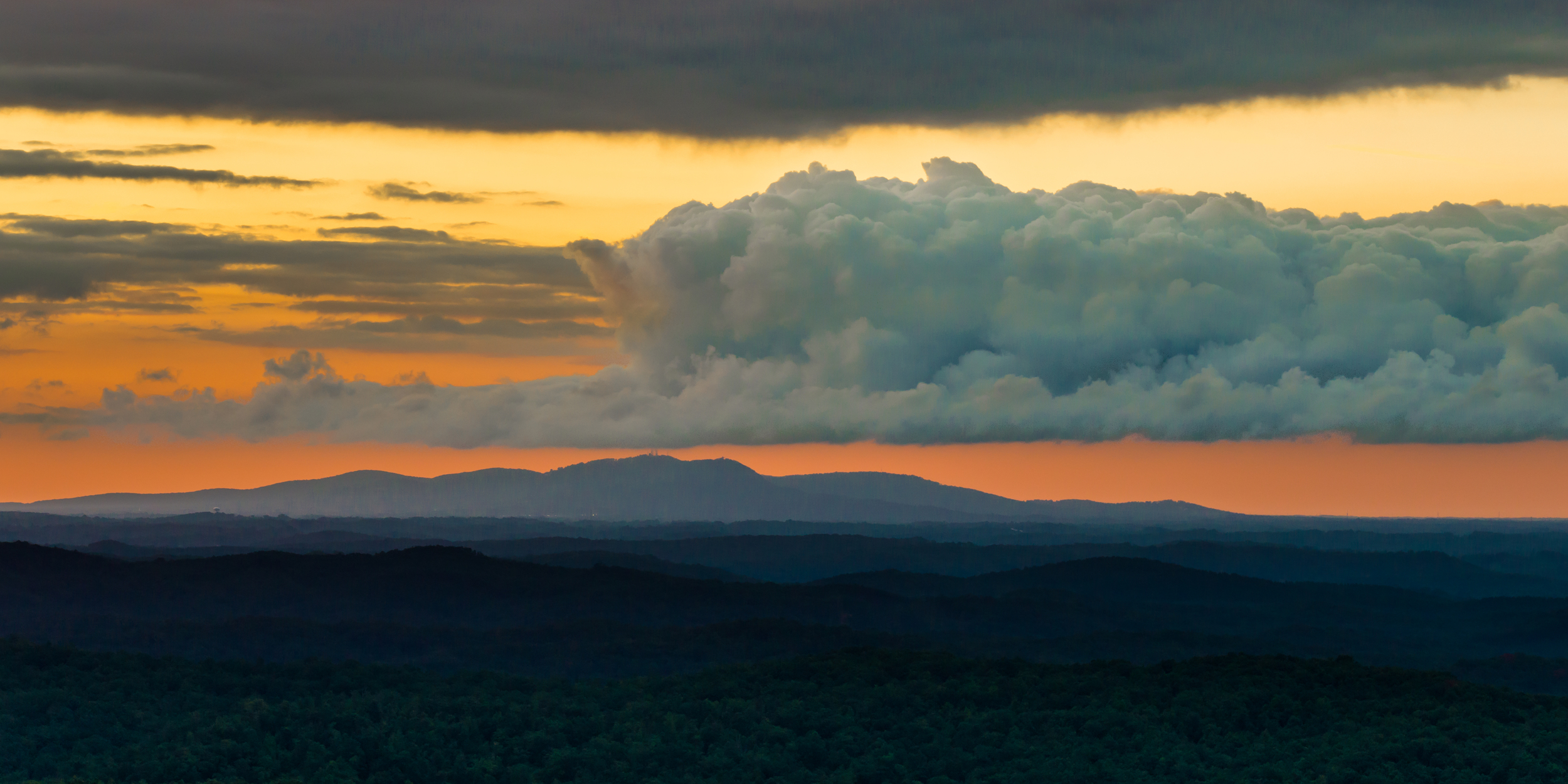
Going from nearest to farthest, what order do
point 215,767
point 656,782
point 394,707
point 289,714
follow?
point 215,767 < point 656,782 < point 289,714 < point 394,707

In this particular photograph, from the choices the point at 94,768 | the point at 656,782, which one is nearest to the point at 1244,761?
the point at 656,782

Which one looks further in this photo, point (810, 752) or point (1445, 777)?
point (810, 752)

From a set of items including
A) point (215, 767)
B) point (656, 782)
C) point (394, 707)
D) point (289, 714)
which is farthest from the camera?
point (394, 707)

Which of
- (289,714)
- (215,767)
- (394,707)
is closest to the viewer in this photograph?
(215,767)

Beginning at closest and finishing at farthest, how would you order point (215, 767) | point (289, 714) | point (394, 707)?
1. point (215, 767)
2. point (289, 714)
3. point (394, 707)

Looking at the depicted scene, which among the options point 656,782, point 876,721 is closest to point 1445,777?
point 876,721

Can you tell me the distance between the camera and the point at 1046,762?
16738cm

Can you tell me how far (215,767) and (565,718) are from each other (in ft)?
163

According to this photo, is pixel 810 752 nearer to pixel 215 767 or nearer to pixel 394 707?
pixel 394 707

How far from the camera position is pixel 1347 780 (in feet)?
501

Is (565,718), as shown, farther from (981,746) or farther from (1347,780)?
(1347,780)

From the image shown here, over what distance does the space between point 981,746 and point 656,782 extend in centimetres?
4149

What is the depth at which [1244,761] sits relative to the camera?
169125mm

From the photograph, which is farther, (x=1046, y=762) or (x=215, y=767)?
(x=1046, y=762)
